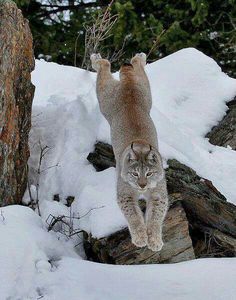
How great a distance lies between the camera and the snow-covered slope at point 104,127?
8258 mm

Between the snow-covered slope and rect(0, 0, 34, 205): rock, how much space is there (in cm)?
54

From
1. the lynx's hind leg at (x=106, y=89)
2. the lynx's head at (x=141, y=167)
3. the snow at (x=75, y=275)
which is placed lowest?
the snow at (x=75, y=275)

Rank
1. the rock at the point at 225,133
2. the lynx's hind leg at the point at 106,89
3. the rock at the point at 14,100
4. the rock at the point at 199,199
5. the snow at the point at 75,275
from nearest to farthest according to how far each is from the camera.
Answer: the snow at the point at 75,275, the rock at the point at 14,100, the lynx's hind leg at the point at 106,89, the rock at the point at 199,199, the rock at the point at 225,133

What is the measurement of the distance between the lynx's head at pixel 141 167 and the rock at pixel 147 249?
1092mm

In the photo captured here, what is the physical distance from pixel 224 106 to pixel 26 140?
3401 millimetres

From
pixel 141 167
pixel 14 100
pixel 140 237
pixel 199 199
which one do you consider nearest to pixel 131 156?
pixel 141 167

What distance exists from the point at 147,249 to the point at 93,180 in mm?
1154

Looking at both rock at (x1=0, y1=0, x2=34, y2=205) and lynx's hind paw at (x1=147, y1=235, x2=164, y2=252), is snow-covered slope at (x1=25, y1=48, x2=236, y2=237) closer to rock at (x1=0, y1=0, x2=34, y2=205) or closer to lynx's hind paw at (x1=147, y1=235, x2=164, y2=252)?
rock at (x1=0, y1=0, x2=34, y2=205)

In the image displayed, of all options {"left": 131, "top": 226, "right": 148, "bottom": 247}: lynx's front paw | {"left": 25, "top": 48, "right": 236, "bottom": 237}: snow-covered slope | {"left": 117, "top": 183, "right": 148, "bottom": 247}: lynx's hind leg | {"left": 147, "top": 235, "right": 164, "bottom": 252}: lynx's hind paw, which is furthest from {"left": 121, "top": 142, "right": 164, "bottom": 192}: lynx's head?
{"left": 25, "top": 48, "right": 236, "bottom": 237}: snow-covered slope

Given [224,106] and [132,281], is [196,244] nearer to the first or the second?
[132,281]

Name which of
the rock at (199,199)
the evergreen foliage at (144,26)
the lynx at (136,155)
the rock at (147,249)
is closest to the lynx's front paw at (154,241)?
the lynx at (136,155)

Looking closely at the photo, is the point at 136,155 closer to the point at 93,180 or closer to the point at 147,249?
the point at 147,249

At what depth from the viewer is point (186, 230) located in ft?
26.3

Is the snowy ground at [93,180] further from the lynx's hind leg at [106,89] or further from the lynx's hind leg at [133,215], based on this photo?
the lynx's hind leg at [133,215]
